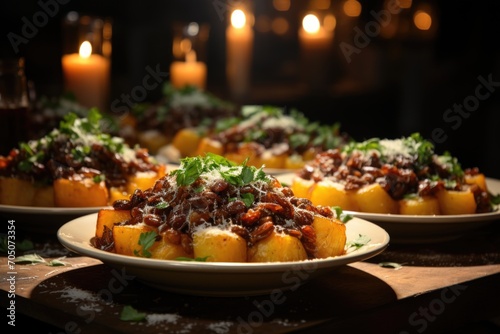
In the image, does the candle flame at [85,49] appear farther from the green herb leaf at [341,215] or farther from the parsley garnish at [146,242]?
the parsley garnish at [146,242]

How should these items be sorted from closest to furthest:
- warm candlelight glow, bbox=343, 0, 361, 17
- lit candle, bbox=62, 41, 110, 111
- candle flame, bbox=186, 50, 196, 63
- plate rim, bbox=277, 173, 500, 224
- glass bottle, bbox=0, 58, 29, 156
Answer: plate rim, bbox=277, 173, 500, 224, glass bottle, bbox=0, 58, 29, 156, lit candle, bbox=62, 41, 110, 111, candle flame, bbox=186, 50, 196, 63, warm candlelight glow, bbox=343, 0, 361, 17

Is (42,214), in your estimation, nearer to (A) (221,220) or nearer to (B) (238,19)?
(A) (221,220)

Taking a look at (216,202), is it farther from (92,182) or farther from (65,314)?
(92,182)

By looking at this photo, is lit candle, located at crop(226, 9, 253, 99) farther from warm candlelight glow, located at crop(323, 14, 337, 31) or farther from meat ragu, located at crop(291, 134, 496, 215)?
meat ragu, located at crop(291, 134, 496, 215)

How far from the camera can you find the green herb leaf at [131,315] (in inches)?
79.8

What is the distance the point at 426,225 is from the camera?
2.79 meters

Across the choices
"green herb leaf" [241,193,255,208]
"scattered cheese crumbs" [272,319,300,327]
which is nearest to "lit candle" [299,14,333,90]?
"green herb leaf" [241,193,255,208]

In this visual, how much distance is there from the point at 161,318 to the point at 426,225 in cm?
112

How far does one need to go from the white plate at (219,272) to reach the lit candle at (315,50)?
418 centimetres

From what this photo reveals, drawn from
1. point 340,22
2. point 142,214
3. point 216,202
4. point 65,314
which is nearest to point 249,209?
point 216,202

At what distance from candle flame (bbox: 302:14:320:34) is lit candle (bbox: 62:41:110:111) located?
158 cm

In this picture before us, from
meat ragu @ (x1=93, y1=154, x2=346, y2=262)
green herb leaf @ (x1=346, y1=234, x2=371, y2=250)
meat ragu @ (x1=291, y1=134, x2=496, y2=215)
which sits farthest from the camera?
meat ragu @ (x1=291, y1=134, x2=496, y2=215)

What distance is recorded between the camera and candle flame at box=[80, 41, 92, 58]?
5645 millimetres

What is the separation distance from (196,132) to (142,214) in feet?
8.45
